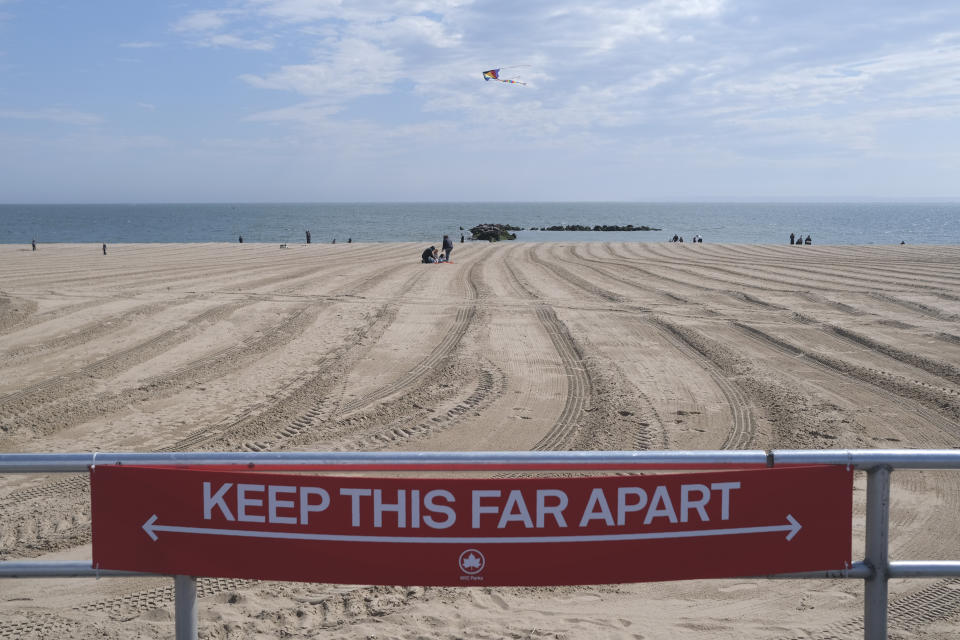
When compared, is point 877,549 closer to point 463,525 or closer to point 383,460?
point 463,525

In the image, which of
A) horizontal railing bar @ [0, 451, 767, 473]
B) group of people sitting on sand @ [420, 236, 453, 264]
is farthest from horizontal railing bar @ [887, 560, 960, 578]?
group of people sitting on sand @ [420, 236, 453, 264]

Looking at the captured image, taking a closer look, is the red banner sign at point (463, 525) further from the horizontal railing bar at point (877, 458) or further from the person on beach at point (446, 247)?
the person on beach at point (446, 247)

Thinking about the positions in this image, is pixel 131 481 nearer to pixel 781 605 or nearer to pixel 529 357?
pixel 781 605

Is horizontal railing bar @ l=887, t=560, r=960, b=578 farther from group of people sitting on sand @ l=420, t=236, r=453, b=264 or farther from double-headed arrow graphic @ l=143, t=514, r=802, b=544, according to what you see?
group of people sitting on sand @ l=420, t=236, r=453, b=264

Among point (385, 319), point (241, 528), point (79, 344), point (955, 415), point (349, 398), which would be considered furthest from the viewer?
point (385, 319)

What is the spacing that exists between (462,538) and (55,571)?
1.61 metres

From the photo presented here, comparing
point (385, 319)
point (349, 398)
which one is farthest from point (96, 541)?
point (385, 319)

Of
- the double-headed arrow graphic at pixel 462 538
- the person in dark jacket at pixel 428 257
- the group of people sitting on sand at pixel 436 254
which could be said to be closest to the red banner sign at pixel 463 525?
the double-headed arrow graphic at pixel 462 538

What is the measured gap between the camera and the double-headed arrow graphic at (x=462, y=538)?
8.78ft

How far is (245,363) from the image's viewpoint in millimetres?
11594

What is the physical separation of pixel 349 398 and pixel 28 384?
4936 millimetres

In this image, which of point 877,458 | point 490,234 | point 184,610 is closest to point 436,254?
point 184,610

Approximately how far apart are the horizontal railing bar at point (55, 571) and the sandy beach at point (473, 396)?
162cm

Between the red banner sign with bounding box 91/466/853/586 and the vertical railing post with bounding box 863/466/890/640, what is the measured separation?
0.09m
